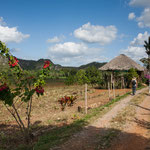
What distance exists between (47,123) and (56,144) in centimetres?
280

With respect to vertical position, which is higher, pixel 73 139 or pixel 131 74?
pixel 131 74

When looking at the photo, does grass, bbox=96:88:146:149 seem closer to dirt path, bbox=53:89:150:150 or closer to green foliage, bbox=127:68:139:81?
dirt path, bbox=53:89:150:150

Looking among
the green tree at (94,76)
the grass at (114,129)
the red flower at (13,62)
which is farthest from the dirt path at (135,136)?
the green tree at (94,76)

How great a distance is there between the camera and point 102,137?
530cm

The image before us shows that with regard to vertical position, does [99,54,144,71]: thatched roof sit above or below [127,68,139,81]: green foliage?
above

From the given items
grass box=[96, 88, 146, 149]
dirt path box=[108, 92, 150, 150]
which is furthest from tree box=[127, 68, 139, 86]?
dirt path box=[108, 92, 150, 150]

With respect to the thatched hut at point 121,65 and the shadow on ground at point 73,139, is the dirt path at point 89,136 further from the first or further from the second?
the thatched hut at point 121,65

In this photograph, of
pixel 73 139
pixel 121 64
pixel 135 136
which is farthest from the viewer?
pixel 121 64

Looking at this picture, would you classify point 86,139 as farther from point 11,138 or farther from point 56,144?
point 11,138

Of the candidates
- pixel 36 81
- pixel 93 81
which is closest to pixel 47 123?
pixel 36 81

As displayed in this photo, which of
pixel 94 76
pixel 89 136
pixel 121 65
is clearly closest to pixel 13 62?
pixel 89 136

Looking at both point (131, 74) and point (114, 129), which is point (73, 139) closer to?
point (114, 129)

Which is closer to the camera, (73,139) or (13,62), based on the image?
(13,62)

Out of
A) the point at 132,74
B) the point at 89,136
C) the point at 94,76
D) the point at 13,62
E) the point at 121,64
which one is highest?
the point at 121,64
